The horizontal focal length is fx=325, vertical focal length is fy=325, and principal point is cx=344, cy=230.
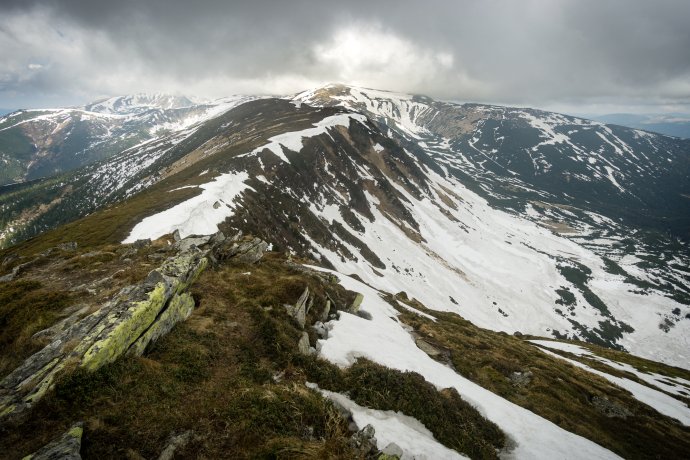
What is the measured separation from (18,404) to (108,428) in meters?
2.94

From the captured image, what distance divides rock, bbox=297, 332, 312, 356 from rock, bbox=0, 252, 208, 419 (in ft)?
22.2

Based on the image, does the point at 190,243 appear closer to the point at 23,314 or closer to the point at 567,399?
the point at 23,314

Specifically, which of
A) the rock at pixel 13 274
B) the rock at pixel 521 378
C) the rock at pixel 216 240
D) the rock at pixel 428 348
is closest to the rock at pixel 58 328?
the rock at pixel 216 240

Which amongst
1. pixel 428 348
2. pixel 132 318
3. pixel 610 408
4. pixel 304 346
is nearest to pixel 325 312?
pixel 304 346

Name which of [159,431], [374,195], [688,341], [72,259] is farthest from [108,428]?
[688,341]

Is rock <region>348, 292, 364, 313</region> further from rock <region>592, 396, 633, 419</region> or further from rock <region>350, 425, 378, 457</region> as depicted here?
rock <region>592, 396, 633, 419</region>

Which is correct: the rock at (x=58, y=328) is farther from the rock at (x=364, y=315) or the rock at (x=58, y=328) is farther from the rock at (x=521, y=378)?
the rock at (x=521, y=378)

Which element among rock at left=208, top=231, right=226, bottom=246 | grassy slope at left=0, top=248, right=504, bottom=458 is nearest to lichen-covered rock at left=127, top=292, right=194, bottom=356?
grassy slope at left=0, top=248, right=504, bottom=458

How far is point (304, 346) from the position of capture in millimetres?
19219

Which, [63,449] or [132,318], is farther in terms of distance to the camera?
[132,318]

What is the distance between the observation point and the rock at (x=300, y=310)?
21969 millimetres

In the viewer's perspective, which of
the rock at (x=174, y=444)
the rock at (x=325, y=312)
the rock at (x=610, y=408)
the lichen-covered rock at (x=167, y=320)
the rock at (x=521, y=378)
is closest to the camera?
the rock at (x=174, y=444)

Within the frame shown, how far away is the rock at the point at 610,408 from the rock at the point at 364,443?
33.4m

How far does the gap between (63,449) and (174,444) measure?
2.71 m
